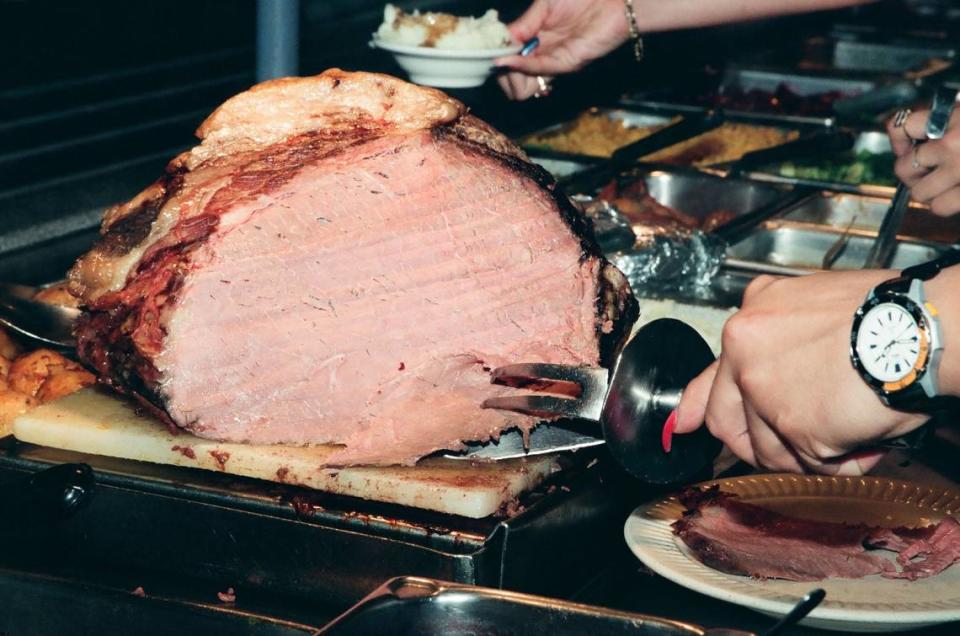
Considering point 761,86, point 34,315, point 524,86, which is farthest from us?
point 761,86

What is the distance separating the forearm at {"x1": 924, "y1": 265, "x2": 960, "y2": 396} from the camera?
70.7 inches

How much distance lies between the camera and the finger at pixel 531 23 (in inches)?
165

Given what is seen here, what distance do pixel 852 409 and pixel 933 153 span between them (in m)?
1.88

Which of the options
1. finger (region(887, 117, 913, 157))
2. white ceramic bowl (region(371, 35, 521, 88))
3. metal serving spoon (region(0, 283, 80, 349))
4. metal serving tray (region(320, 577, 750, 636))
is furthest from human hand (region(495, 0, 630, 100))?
metal serving tray (region(320, 577, 750, 636))

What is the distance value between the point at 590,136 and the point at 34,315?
2789 millimetres

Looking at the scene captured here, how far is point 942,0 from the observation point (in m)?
9.84

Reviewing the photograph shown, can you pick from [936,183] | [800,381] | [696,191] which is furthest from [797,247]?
[800,381]

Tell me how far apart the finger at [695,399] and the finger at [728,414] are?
0.01 m

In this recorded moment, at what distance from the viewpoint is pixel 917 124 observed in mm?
3449

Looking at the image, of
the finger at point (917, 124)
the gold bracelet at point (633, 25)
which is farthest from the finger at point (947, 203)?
the gold bracelet at point (633, 25)

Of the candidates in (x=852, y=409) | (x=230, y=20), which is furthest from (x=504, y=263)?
(x=230, y=20)

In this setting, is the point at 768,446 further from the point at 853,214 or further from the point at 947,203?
the point at 853,214

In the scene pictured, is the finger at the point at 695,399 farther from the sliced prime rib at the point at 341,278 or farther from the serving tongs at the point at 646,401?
the sliced prime rib at the point at 341,278

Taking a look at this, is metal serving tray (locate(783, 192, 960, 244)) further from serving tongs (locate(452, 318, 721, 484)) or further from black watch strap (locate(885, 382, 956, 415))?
black watch strap (locate(885, 382, 956, 415))
